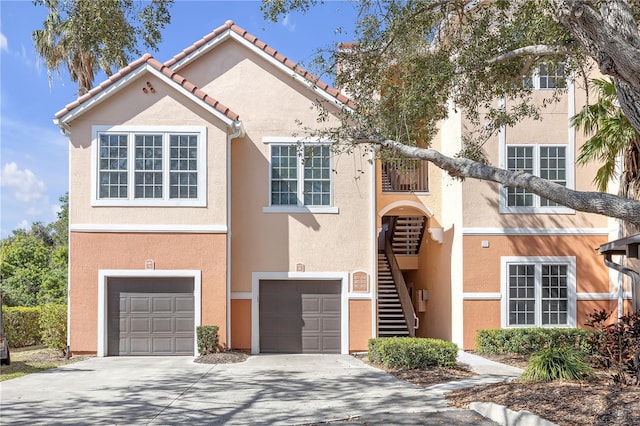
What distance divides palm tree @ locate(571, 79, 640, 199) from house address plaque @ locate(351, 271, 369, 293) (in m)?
6.69

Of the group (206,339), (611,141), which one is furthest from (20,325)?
(611,141)

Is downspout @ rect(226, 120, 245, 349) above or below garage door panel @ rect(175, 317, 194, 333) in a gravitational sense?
above

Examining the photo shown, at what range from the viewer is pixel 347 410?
31.4 ft

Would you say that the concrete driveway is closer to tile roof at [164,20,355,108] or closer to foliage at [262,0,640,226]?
foliage at [262,0,640,226]

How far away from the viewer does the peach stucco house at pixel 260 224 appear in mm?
16188

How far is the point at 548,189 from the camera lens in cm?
762

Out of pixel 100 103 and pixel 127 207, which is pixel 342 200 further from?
pixel 100 103

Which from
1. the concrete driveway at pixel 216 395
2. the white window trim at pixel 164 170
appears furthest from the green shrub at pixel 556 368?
the white window trim at pixel 164 170

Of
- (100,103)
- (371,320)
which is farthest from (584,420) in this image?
(100,103)

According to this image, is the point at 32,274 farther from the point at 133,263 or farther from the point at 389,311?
the point at 389,311

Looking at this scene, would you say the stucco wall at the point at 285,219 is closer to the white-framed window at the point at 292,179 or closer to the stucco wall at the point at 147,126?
the white-framed window at the point at 292,179

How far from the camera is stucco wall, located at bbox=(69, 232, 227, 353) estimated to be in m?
16.0

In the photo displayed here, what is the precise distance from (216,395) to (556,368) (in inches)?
239

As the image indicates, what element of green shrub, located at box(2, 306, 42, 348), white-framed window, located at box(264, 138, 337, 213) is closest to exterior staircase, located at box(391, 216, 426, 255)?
white-framed window, located at box(264, 138, 337, 213)
